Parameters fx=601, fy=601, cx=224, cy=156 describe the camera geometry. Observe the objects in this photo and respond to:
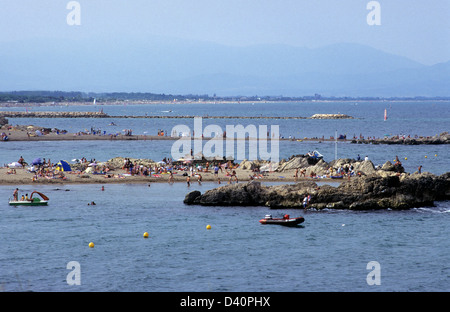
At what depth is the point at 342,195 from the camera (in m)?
44.2

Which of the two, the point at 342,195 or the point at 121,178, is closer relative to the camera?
the point at 342,195

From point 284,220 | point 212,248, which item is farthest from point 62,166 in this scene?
point 212,248

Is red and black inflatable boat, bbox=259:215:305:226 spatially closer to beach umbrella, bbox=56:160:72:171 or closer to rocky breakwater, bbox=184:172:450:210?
rocky breakwater, bbox=184:172:450:210

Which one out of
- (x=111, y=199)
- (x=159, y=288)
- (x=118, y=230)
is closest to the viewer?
(x=159, y=288)

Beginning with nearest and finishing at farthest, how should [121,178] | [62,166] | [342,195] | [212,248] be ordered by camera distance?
[212,248]
[342,195]
[121,178]
[62,166]

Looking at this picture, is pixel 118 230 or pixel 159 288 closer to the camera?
pixel 159 288

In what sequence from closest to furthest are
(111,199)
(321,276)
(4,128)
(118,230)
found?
(321,276) → (118,230) → (111,199) → (4,128)

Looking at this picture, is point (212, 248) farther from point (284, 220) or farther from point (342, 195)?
point (342, 195)

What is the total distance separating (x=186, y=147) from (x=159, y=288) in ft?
224

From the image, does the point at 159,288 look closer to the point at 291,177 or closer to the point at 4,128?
the point at 291,177

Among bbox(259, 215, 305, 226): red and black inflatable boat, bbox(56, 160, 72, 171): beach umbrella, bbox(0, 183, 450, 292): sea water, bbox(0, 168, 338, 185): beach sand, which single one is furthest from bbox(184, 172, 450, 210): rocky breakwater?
bbox(56, 160, 72, 171): beach umbrella

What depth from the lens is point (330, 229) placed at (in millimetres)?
38469

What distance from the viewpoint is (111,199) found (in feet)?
157
